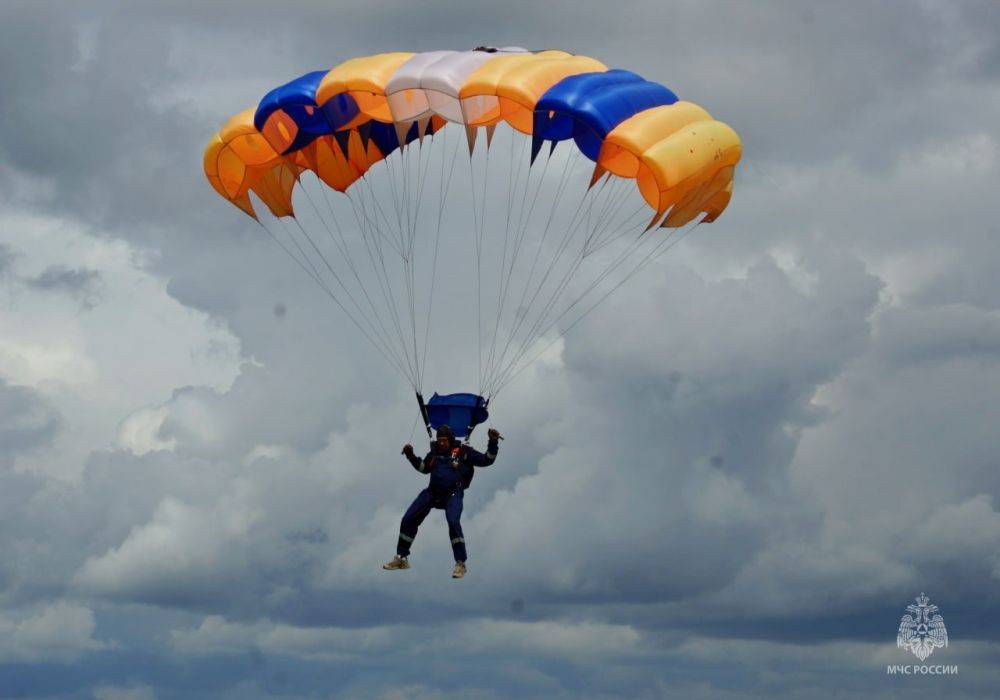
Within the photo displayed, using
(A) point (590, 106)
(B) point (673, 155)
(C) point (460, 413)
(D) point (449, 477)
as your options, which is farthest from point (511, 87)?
(D) point (449, 477)

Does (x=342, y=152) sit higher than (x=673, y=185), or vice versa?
(x=342, y=152)

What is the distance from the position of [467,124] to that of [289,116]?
395 cm

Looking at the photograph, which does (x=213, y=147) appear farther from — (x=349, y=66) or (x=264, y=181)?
(x=349, y=66)

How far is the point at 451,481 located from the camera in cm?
3809

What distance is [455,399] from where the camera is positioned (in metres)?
38.9

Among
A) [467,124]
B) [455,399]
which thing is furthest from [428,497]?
[467,124]

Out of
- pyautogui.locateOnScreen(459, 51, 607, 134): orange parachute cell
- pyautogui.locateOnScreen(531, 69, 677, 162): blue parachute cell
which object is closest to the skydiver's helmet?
pyautogui.locateOnScreen(531, 69, 677, 162): blue parachute cell

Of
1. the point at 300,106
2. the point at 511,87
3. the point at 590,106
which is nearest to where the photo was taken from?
the point at 590,106

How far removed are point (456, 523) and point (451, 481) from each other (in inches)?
31.0

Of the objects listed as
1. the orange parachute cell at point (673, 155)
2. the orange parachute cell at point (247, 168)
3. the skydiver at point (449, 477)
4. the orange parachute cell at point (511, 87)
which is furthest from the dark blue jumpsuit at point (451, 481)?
the orange parachute cell at point (247, 168)

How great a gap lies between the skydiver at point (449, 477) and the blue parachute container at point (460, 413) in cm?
36

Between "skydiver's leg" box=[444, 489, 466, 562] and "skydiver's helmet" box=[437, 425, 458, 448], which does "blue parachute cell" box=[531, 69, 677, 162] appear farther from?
"skydiver's leg" box=[444, 489, 466, 562]

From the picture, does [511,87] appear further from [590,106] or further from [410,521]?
[410,521]

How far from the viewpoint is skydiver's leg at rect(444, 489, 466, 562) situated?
38125 mm
